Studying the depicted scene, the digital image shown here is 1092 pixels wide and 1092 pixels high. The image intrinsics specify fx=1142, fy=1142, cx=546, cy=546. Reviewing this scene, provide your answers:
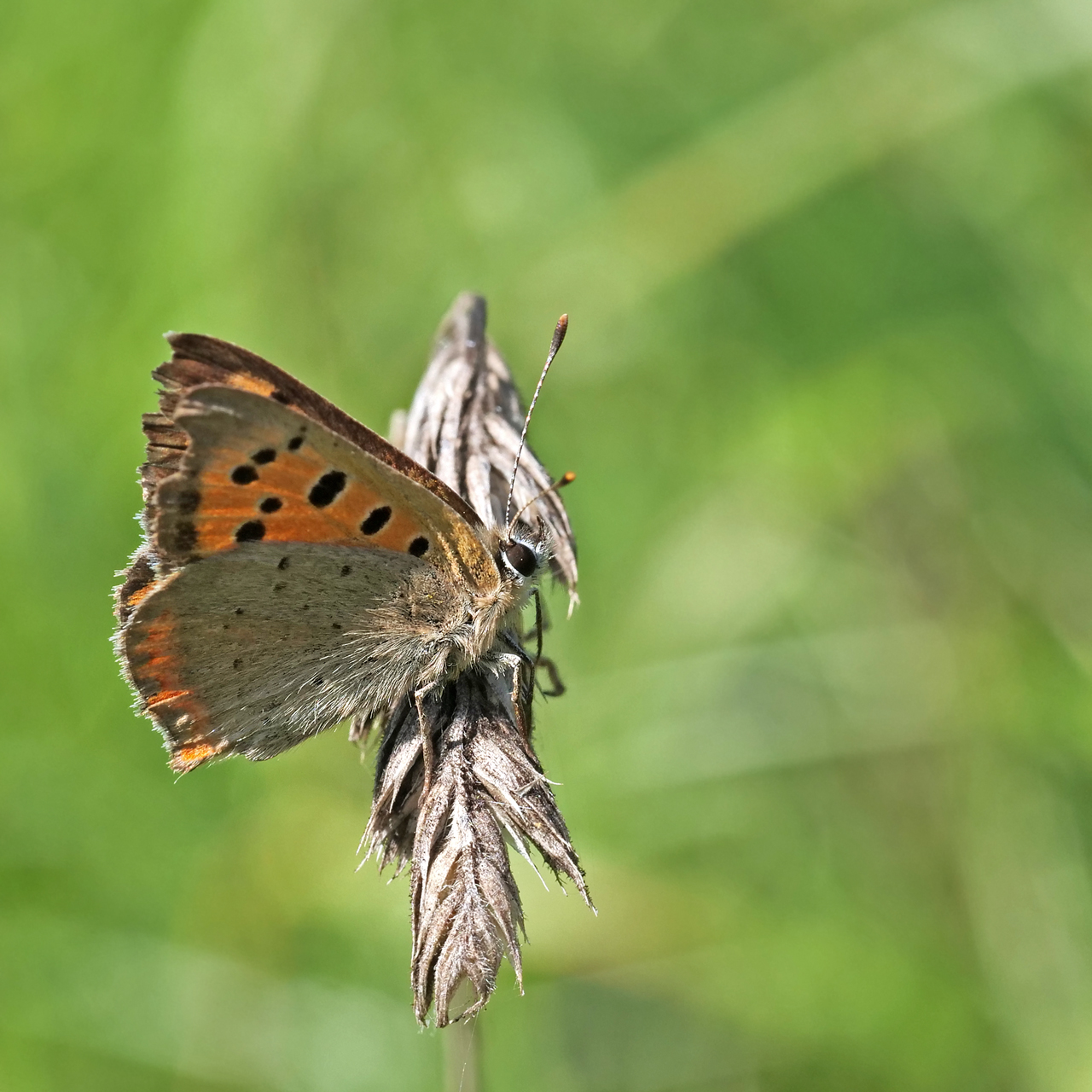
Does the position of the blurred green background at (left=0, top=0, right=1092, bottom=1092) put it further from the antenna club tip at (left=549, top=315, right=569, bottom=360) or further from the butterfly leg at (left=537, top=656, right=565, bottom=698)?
the antenna club tip at (left=549, top=315, right=569, bottom=360)

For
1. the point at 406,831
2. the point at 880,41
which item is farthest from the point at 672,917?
the point at 880,41

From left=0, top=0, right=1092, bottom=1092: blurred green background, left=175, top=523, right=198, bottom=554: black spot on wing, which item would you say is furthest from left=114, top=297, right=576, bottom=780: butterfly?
left=0, top=0, right=1092, bottom=1092: blurred green background

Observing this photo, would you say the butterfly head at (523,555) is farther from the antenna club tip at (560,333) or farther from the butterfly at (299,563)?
the antenna club tip at (560,333)

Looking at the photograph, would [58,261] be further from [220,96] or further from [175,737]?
[175,737]

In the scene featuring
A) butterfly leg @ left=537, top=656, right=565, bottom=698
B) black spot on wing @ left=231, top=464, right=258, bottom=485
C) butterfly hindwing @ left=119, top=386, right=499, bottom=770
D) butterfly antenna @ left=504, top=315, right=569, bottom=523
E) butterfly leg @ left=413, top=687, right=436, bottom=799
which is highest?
butterfly antenna @ left=504, top=315, right=569, bottom=523

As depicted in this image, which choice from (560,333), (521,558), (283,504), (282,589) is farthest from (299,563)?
(560,333)

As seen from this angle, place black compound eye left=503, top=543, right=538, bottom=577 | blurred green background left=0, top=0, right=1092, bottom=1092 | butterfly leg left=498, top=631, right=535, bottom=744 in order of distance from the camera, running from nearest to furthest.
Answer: butterfly leg left=498, top=631, right=535, bottom=744, black compound eye left=503, top=543, right=538, bottom=577, blurred green background left=0, top=0, right=1092, bottom=1092

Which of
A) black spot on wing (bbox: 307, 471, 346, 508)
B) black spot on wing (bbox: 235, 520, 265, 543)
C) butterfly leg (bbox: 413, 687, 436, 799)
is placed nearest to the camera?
butterfly leg (bbox: 413, 687, 436, 799)

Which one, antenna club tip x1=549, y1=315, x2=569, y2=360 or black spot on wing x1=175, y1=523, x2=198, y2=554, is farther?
antenna club tip x1=549, y1=315, x2=569, y2=360

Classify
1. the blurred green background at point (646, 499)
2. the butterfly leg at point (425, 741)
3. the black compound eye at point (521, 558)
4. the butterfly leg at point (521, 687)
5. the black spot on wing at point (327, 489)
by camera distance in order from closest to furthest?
the butterfly leg at point (425, 741) → the butterfly leg at point (521, 687) → the black spot on wing at point (327, 489) → the black compound eye at point (521, 558) → the blurred green background at point (646, 499)

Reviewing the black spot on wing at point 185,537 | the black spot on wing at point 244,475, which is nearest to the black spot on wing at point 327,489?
the black spot on wing at point 244,475
